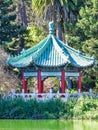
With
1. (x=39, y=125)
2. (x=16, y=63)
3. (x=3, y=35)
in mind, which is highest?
(x=3, y=35)

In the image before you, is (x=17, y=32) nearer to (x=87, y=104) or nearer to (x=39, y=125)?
(x=87, y=104)

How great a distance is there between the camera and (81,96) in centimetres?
3862

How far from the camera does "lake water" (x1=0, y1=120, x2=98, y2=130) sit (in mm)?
32438

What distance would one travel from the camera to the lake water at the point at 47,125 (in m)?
32.4

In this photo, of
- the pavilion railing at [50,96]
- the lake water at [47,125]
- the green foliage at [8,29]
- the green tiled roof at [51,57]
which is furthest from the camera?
the green foliage at [8,29]

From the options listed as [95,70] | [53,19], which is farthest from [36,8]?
[95,70]

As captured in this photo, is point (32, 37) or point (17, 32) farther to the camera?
point (32, 37)

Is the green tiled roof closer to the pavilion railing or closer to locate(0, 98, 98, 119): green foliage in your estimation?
the pavilion railing

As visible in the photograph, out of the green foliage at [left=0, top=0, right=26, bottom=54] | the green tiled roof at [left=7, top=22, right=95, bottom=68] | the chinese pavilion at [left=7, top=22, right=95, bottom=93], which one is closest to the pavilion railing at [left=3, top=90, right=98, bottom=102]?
the chinese pavilion at [left=7, top=22, right=95, bottom=93]

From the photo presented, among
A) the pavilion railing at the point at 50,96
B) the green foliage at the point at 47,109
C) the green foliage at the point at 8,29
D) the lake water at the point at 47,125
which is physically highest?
the green foliage at the point at 8,29

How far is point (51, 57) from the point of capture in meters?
40.6

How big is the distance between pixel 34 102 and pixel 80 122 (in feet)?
11.9

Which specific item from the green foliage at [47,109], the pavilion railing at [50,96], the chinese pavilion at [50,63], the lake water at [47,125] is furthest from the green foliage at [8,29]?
the lake water at [47,125]

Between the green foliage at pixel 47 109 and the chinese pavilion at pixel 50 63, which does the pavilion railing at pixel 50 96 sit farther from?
the chinese pavilion at pixel 50 63
